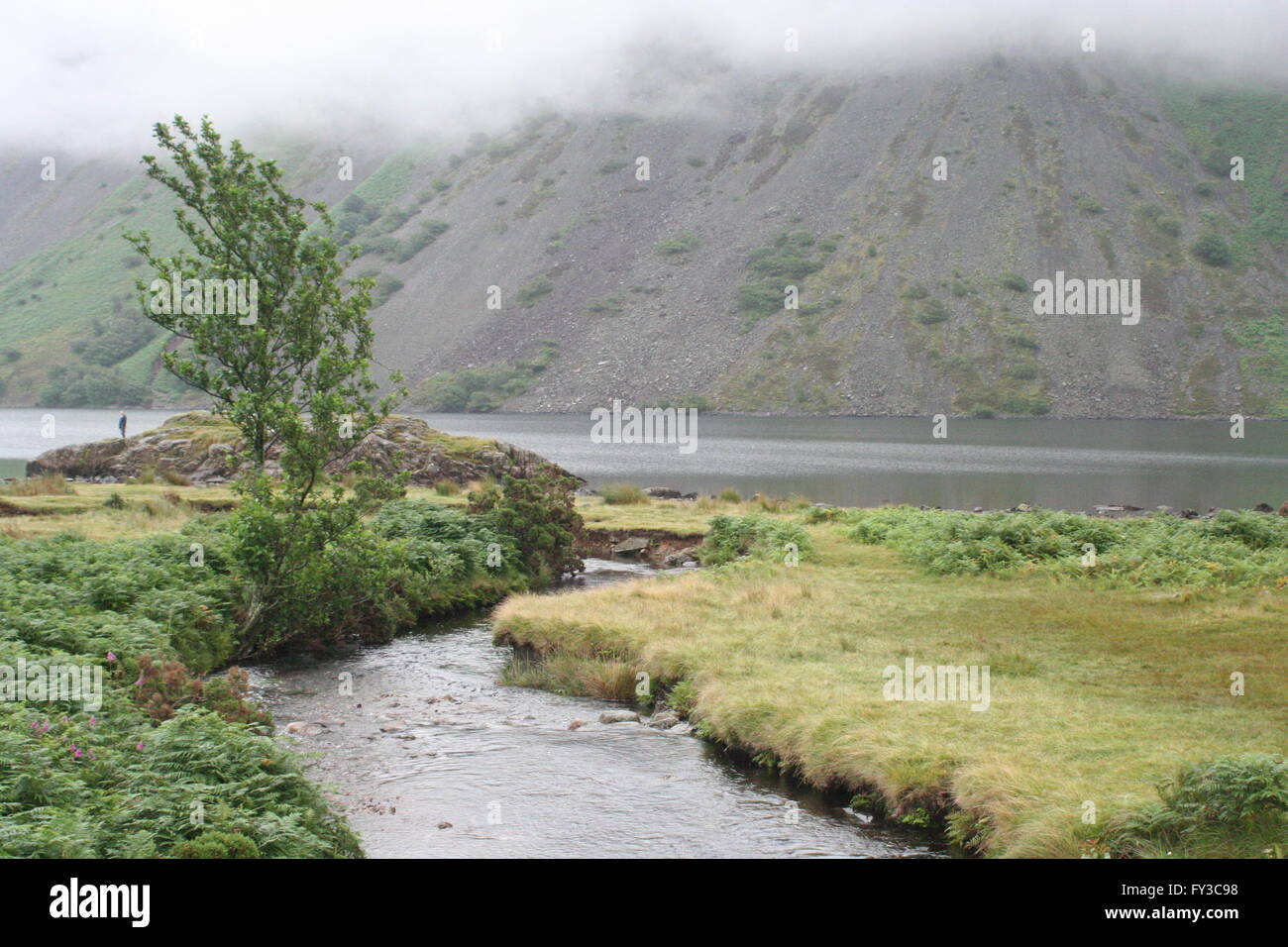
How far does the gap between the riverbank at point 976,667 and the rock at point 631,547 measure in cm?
1097

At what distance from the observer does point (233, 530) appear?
78.9 ft

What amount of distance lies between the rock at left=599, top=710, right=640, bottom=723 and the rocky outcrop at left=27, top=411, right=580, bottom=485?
35.1 metres

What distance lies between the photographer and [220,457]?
5447 centimetres

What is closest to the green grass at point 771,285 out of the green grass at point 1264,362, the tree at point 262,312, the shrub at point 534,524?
the green grass at point 1264,362

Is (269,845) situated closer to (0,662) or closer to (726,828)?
(726,828)

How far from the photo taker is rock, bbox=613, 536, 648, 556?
41156 millimetres

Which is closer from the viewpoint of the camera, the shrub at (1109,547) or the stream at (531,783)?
the stream at (531,783)

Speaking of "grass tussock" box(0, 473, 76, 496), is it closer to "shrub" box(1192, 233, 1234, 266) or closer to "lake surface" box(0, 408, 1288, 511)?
"lake surface" box(0, 408, 1288, 511)

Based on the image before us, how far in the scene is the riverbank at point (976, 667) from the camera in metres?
12.6

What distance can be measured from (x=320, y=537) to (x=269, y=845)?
14940 millimetres

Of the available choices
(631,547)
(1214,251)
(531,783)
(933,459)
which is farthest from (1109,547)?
(1214,251)

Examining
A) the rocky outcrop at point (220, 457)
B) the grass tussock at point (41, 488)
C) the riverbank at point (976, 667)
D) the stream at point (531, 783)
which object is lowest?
the stream at point (531, 783)

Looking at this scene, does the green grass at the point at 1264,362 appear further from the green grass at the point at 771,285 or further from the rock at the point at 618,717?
the rock at the point at 618,717

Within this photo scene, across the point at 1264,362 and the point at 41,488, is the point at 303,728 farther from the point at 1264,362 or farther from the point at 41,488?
the point at 1264,362
